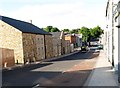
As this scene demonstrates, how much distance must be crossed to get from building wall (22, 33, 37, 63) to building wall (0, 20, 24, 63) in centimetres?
88

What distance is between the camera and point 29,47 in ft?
161

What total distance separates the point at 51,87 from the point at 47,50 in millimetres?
42292

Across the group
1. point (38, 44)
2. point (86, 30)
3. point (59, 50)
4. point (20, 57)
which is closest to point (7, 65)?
point (20, 57)

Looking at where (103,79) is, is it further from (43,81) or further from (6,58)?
(6,58)

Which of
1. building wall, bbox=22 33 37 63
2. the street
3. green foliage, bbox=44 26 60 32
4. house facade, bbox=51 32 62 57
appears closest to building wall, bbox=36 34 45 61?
building wall, bbox=22 33 37 63

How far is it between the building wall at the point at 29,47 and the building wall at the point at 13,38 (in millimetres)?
882

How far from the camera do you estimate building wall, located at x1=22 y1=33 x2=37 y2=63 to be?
46888mm

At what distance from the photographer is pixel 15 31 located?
46.2 meters

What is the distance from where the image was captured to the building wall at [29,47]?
154 feet

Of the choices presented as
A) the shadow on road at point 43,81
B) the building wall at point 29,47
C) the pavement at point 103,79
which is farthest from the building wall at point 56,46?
the shadow on road at point 43,81

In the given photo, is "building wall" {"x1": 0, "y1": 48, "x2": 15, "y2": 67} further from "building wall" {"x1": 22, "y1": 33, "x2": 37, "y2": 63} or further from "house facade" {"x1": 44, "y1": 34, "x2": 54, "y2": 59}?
"house facade" {"x1": 44, "y1": 34, "x2": 54, "y2": 59}

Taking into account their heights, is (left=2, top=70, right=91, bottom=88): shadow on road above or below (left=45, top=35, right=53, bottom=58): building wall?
below

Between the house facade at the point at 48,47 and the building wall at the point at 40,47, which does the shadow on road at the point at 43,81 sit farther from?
the house facade at the point at 48,47

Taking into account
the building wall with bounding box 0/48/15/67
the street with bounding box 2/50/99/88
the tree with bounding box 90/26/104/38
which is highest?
the tree with bounding box 90/26/104/38
